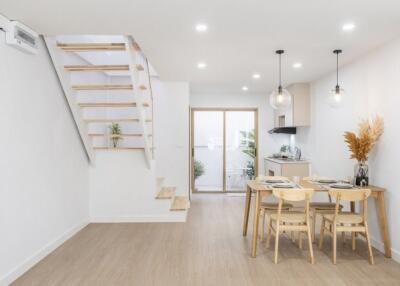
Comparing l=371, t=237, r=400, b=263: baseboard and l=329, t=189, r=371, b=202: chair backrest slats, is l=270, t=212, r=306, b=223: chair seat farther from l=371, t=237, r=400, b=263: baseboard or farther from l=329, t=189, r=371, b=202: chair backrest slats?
l=371, t=237, r=400, b=263: baseboard

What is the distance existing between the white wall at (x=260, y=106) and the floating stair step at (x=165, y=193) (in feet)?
8.83

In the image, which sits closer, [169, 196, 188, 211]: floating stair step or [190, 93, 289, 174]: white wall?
[169, 196, 188, 211]: floating stair step

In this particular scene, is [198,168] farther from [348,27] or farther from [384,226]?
[348,27]

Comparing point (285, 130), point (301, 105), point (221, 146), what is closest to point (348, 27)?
point (301, 105)

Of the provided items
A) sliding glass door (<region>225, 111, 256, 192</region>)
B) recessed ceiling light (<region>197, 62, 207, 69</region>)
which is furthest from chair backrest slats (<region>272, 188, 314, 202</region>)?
sliding glass door (<region>225, 111, 256, 192</region>)

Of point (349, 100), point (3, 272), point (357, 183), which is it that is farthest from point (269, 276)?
point (349, 100)

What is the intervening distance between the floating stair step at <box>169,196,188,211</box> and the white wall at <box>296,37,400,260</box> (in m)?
2.55

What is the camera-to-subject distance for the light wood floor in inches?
126

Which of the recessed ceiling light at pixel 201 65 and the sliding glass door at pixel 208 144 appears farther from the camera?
the sliding glass door at pixel 208 144

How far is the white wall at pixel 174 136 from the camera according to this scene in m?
6.50

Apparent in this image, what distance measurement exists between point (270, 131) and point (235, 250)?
437cm

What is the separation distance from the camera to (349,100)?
4.91 metres

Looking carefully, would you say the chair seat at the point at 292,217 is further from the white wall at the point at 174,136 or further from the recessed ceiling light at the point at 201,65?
the white wall at the point at 174,136

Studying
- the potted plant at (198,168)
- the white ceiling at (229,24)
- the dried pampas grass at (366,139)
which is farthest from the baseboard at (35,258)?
the dried pampas grass at (366,139)
